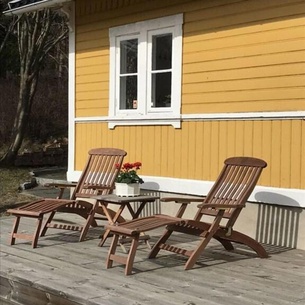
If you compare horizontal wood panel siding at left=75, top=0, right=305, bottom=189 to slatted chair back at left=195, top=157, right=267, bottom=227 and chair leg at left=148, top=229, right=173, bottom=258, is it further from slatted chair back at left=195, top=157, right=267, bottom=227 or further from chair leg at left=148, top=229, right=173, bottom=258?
chair leg at left=148, top=229, right=173, bottom=258

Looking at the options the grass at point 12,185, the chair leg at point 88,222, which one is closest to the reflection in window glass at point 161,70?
the chair leg at point 88,222

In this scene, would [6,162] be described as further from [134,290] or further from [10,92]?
[134,290]

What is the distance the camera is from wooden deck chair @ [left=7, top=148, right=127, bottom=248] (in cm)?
548

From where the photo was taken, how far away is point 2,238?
6.03m

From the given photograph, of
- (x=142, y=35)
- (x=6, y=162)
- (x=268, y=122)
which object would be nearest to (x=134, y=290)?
(x=268, y=122)

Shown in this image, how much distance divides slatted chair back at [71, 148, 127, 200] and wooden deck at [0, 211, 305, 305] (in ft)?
2.79

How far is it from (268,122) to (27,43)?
28.2 ft

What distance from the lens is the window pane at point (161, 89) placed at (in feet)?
22.0

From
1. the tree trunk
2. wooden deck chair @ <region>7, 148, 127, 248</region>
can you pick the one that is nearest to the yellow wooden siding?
wooden deck chair @ <region>7, 148, 127, 248</region>

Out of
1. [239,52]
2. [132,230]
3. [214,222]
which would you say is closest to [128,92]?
[239,52]

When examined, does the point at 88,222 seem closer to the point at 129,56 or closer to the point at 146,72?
the point at 146,72

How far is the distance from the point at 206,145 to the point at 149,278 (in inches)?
89.6

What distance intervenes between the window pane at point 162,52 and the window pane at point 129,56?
312 millimetres

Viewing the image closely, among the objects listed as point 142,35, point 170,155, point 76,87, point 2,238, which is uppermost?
point 142,35
